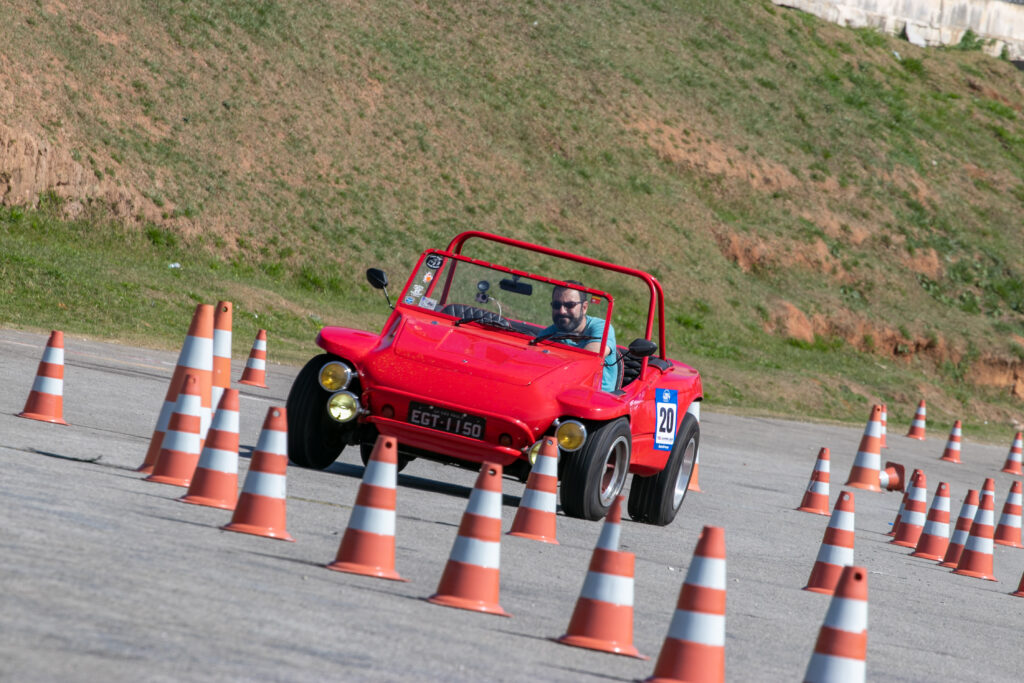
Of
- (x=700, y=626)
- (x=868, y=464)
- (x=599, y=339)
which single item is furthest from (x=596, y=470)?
(x=868, y=464)

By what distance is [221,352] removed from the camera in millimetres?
9758

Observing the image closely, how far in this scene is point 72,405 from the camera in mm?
13320

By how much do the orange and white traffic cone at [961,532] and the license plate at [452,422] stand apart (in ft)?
13.6

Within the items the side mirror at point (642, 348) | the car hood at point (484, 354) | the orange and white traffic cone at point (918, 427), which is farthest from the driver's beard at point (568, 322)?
the orange and white traffic cone at point (918, 427)

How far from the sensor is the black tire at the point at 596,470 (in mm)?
10281

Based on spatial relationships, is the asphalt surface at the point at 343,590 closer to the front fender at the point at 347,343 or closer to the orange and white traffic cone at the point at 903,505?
the orange and white traffic cone at the point at 903,505

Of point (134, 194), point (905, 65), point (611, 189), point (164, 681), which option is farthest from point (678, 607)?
point (905, 65)

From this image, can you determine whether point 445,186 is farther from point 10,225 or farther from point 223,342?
point 223,342

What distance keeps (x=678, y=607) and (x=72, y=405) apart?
340 inches

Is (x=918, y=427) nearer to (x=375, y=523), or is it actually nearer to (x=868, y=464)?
(x=868, y=464)

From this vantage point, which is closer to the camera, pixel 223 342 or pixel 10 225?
pixel 223 342

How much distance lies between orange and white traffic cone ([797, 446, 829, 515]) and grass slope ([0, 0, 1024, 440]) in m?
11.9

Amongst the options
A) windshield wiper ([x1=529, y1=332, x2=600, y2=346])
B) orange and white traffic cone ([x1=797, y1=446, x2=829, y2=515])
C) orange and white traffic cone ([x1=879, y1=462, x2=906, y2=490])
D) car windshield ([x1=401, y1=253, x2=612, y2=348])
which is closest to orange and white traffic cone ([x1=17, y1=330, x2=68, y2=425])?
car windshield ([x1=401, y1=253, x2=612, y2=348])

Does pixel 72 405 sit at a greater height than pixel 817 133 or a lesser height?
lesser
